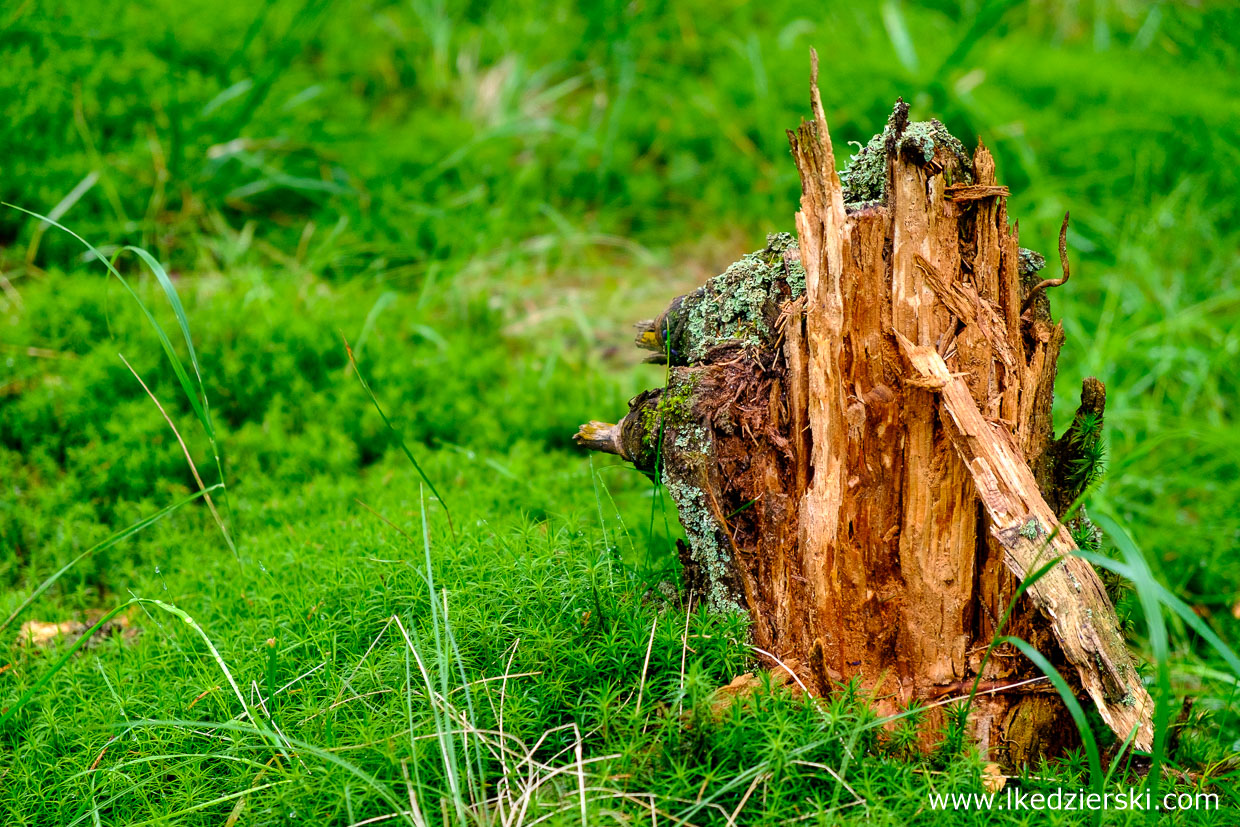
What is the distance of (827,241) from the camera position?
83.3 inches

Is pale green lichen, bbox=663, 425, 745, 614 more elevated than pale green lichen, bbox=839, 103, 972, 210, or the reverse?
pale green lichen, bbox=839, 103, 972, 210

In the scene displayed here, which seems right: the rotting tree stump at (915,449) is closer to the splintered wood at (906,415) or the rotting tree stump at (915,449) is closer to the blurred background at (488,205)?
the splintered wood at (906,415)

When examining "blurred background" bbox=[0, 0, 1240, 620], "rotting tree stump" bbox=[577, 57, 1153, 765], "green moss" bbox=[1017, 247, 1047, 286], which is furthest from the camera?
"blurred background" bbox=[0, 0, 1240, 620]

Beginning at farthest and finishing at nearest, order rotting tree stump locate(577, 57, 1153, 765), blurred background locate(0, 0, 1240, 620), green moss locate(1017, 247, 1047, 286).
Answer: blurred background locate(0, 0, 1240, 620) → green moss locate(1017, 247, 1047, 286) → rotting tree stump locate(577, 57, 1153, 765)

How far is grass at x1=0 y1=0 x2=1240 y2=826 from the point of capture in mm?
1971

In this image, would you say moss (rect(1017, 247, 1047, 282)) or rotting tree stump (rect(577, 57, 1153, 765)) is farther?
moss (rect(1017, 247, 1047, 282))

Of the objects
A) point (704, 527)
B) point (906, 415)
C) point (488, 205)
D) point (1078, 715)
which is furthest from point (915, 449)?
point (488, 205)

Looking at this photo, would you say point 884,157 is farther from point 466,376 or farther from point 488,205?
point 488,205

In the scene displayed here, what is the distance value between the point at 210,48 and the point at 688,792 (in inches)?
221

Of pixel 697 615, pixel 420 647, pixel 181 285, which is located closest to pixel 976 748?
pixel 697 615

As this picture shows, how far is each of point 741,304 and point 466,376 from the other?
216 centimetres

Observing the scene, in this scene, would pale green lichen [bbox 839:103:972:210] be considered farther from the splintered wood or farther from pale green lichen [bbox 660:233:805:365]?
pale green lichen [bbox 660:233:805:365]

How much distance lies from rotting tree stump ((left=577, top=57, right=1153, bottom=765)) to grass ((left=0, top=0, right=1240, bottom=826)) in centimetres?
16

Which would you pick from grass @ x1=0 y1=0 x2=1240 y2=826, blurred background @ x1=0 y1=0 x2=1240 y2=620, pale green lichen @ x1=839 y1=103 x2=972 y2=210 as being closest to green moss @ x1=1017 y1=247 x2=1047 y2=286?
pale green lichen @ x1=839 y1=103 x2=972 y2=210
